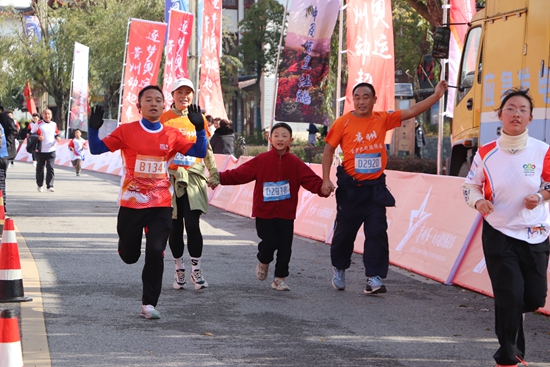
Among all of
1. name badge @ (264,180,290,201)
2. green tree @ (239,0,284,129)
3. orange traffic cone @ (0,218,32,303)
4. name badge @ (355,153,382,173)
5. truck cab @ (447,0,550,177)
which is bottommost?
orange traffic cone @ (0,218,32,303)

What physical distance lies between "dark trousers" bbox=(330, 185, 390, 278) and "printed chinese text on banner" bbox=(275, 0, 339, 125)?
6409 mm

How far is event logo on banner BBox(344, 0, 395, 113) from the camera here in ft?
44.3

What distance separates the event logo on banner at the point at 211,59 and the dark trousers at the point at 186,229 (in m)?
13.2

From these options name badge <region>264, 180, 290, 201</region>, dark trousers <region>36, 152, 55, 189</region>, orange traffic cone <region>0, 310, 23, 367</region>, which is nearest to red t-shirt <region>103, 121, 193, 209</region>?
name badge <region>264, 180, 290, 201</region>

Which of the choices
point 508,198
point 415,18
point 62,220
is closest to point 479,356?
point 508,198

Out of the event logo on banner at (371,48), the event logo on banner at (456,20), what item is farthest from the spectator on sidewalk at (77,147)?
the event logo on banner at (371,48)

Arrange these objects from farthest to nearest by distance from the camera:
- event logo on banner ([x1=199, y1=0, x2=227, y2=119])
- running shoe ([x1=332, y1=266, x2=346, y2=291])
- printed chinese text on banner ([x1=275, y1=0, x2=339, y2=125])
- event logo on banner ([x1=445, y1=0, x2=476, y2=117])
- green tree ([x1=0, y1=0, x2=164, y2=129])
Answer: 1. green tree ([x1=0, y1=0, x2=164, y2=129])
2. event logo on banner ([x1=199, y1=0, x2=227, y2=119])
3. event logo on banner ([x1=445, y1=0, x2=476, y2=117])
4. printed chinese text on banner ([x1=275, y1=0, x2=339, y2=125])
5. running shoe ([x1=332, y1=266, x2=346, y2=291])

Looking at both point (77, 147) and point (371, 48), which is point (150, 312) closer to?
point (371, 48)

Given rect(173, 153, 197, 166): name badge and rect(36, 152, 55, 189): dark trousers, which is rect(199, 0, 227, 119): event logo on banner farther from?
rect(173, 153, 197, 166): name badge

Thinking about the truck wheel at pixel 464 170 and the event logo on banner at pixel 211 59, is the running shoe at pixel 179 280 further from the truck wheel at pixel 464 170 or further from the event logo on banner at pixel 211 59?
the event logo on banner at pixel 211 59

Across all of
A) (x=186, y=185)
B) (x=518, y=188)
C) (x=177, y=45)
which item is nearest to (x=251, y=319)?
(x=186, y=185)

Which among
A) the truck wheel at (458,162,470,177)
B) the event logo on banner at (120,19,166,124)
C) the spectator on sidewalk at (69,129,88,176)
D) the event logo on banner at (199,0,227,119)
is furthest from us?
the spectator on sidewalk at (69,129,88,176)

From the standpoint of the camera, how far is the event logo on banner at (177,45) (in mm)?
21016

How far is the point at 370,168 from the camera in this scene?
26.7ft
